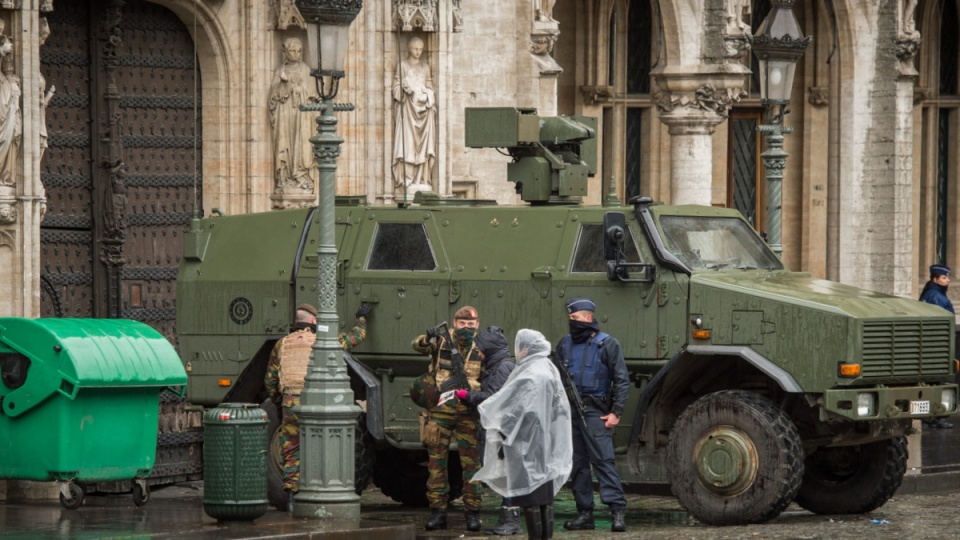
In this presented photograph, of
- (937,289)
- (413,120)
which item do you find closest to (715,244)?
(413,120)

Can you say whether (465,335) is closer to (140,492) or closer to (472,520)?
(472,520)

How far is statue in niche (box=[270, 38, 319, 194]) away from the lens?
24.4 meters

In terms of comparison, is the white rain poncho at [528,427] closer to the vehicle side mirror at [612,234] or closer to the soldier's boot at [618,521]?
the soldier's boot at [618,521]

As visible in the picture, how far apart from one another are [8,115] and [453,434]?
5261 millimetres

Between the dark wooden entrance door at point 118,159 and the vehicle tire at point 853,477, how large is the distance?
6.88 metres

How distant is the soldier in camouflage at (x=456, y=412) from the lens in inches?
709

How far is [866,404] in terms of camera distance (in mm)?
18188

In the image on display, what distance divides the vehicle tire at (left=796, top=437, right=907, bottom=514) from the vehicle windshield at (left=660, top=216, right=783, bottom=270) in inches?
61.7

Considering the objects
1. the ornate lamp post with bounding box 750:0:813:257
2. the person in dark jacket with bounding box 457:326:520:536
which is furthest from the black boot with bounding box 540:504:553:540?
the ornate lamp post with bounding box 750:0:813:257

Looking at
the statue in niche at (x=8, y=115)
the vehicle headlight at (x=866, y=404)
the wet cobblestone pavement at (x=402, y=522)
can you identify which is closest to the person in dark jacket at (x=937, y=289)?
the wet cobblestone pavement at (x=402, y=522)

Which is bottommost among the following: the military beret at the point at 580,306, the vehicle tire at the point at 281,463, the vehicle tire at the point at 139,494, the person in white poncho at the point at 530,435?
the vehicle tire at the point at 139,494

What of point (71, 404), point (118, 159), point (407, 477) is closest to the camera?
point (71, 404)

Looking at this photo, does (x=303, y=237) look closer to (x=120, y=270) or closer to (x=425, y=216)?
(x=425, y=216)

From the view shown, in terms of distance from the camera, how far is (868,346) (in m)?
18.2
